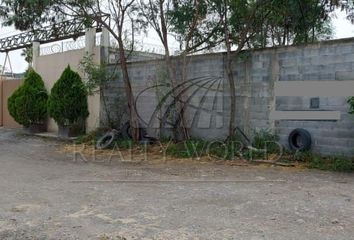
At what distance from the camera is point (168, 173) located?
6992mm

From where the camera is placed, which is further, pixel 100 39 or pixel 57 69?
pixel 57 69

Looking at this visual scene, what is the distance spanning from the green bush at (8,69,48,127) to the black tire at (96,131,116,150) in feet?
12.7

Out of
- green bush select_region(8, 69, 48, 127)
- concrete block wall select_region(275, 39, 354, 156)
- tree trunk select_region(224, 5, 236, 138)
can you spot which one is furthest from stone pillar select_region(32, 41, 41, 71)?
concrete block wall select_region(275, 39, 354, 156)

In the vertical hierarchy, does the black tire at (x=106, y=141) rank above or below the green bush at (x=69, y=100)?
below

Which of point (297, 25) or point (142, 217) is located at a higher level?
point (297, 25)

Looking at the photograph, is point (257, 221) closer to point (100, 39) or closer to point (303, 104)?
point (303, 104)

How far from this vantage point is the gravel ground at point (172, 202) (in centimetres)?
387

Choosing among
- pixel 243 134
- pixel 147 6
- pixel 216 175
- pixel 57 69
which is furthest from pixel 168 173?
pixel 57 69

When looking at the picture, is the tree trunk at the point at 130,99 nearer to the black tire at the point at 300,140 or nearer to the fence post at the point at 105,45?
the fence post at the point at 105,45

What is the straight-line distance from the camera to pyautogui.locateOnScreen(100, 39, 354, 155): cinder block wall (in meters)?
7.49

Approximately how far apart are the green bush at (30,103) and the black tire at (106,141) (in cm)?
388

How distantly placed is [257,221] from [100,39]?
9261 mm

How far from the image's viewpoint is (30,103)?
13430 millimetres

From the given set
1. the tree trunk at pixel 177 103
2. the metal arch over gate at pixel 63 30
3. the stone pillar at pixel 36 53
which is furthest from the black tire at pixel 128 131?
the stone pillar at pixel 36 53
